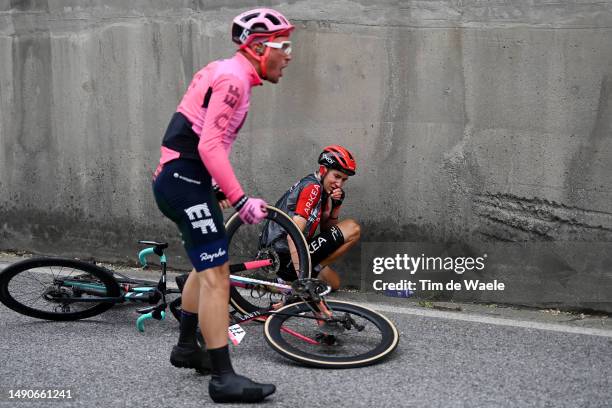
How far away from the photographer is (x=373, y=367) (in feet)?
16.2

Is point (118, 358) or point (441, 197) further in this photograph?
point (441, 197)

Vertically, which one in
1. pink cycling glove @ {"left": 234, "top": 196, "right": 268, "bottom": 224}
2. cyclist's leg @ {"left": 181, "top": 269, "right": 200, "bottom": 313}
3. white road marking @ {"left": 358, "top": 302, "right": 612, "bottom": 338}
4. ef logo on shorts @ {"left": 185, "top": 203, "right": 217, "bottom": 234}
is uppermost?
pink cycling glove @ {"left": 234, "top": 196, "right": 268, "bottom": 224}

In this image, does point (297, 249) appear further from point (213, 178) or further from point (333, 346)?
point (213, 178)

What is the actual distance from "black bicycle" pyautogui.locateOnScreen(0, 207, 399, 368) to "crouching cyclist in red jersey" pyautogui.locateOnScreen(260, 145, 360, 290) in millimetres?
120

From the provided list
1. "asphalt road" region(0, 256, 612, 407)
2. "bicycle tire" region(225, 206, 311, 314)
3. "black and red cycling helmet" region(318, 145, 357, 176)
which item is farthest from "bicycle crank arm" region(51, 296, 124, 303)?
"black and red cycling helmet" region(318, 145, 357, 176)

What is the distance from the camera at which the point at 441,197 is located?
21.3 ft

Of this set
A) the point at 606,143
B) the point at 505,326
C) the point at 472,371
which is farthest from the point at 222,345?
the point at 606,143

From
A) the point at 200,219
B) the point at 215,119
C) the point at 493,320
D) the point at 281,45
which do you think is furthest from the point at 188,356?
the point at 493,320

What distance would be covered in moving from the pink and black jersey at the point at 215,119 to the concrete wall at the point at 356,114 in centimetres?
240

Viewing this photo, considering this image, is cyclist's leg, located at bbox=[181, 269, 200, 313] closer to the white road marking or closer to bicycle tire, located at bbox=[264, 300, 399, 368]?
bicycle tire, located at bbox=[264, 300, 399, 368]

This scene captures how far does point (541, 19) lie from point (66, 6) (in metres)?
4.40

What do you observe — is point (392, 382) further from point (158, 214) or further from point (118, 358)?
point (158, 214)

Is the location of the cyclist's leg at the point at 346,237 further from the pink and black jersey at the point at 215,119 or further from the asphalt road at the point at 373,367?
the pink and black jersey at the point at 215,119

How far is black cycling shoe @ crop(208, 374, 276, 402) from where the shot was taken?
4.30m
